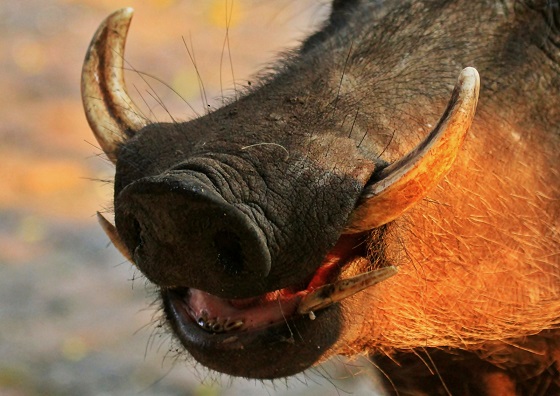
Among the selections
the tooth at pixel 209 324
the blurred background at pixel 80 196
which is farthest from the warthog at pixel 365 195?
the blurred background at pixel 80 196

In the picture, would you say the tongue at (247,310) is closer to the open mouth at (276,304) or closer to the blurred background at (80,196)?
the open mouth at (276,304)

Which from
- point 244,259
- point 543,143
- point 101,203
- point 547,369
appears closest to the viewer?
point 244,259

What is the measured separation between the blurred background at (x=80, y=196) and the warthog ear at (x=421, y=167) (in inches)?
44.7

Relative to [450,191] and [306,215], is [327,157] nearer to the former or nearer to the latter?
[306,215]

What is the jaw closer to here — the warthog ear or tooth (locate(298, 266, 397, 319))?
tooth (locate(298, 266, 397, 319))

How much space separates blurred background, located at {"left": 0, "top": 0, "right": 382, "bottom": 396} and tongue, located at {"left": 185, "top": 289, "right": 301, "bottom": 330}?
944 mm

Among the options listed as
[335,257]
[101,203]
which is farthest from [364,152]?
[101,203]

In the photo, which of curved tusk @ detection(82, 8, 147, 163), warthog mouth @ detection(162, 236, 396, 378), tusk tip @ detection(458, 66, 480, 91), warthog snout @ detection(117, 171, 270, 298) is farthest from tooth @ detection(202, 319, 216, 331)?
tusk tip @ detection(458, 66, 480, 91)

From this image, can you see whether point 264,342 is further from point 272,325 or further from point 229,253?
point 229,253

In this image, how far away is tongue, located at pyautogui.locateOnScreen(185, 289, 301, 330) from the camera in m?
1.78

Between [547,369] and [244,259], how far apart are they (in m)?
1.10

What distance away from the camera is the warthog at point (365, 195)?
1653 millimetres

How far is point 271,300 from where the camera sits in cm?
178

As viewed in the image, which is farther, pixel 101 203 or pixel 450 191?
pixel 101 203
